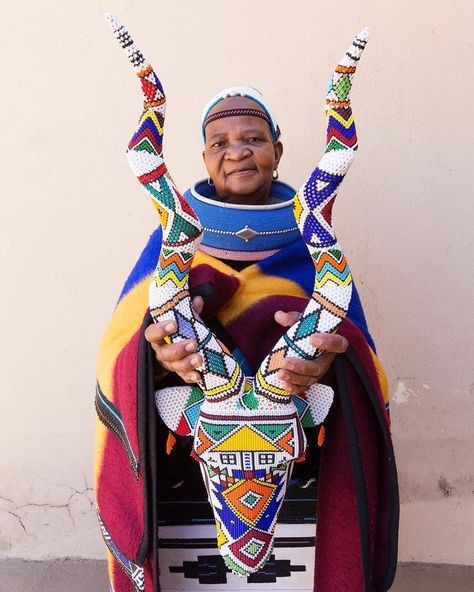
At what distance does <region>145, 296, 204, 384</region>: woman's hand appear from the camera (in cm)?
125

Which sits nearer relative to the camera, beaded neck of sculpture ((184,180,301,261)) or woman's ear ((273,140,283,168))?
beaded neck of sculpture ((184,180,301,261))

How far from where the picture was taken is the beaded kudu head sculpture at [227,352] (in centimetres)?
121

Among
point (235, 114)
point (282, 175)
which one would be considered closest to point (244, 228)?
point (235, 114)

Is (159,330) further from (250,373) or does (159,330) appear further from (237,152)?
(237,152)

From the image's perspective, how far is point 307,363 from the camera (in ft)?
4.15

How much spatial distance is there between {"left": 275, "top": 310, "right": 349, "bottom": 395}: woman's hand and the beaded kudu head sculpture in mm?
14

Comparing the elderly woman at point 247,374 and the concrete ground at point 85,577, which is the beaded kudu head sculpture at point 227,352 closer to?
the elderly woman at point 247,374

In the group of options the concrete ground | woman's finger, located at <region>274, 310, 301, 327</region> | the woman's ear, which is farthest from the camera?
the concrete ground

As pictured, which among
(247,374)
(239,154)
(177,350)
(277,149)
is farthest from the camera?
(277,149)

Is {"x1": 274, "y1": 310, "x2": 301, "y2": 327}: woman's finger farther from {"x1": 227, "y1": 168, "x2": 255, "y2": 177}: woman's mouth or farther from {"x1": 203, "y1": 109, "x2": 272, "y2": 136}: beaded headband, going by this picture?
{"x1": 203, "y1": 109, "x2": 272, "y2": 136}: beaded headband

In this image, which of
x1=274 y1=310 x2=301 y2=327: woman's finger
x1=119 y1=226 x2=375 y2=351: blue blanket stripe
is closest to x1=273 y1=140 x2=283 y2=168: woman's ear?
x1=119 y1=226 x2=375 y2=351: blue blanket stripe

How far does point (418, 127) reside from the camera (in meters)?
2.27

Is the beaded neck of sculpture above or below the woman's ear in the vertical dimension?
below

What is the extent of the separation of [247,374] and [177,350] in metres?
0.22
